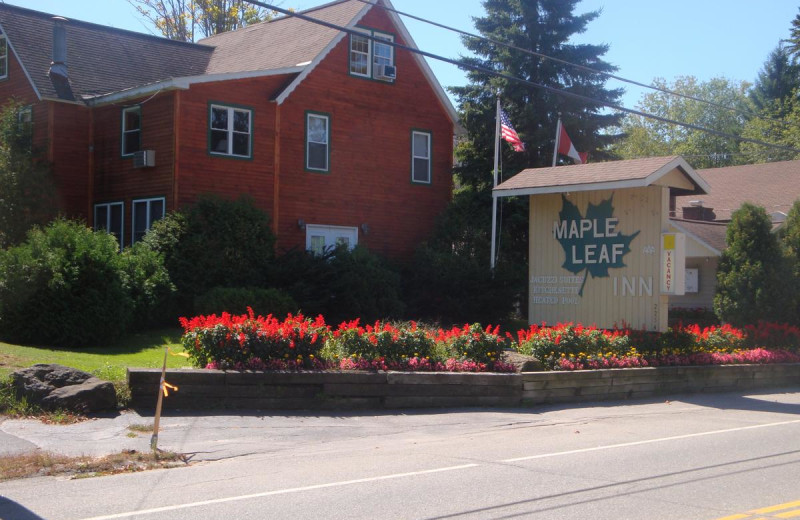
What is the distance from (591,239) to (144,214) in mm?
12746

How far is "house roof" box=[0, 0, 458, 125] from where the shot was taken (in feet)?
82.8

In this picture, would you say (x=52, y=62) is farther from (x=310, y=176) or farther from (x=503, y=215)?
(x=503, y=215)

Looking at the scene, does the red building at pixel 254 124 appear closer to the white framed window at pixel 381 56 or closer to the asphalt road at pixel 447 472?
the white framed window at pixel 381 56

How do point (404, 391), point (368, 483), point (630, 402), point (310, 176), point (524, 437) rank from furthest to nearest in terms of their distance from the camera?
point (310, 176)
point (630, 402)
point (404, 391)
point (524, 437)
point (368, 483)

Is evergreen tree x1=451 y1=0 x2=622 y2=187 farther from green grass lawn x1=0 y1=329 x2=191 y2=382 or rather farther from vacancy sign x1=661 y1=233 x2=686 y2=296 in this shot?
green grass lawn x1=0 y1=329 x2=191 y2=382

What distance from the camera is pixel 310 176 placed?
2594cm

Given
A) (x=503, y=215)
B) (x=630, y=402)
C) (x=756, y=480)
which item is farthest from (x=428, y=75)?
(x=756, y=480)

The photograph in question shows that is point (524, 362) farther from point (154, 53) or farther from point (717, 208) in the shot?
point (717, 208)

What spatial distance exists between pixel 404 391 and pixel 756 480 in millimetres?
6137

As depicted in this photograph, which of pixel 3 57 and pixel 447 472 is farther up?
pixel 3 57

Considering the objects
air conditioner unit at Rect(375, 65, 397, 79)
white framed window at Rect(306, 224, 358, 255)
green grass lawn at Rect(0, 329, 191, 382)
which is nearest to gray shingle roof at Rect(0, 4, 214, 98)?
air conditioner unit at Rect(375, 65, 397, 79)

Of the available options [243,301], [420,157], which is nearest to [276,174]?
[420,157]

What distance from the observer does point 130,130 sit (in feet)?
80.8

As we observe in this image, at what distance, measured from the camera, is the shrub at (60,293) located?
55.5 feet
